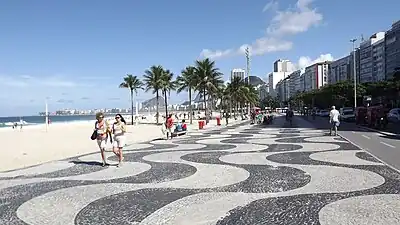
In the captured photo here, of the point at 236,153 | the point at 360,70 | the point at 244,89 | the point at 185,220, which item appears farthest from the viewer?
the point at 360,70

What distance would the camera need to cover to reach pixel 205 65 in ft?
197

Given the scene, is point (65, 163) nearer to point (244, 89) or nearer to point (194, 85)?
point (194, 85)

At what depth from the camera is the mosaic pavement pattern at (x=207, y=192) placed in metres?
6.36

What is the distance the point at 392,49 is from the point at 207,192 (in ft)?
328

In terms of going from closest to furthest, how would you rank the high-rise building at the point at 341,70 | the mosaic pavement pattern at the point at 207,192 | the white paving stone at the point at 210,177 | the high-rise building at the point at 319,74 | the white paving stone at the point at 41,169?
the mosaic pavement pattern at the point at 207,192
the white paving stone at the point at 210,177
the white paving stone at the point at 41,169
the high-rise building at the point at 341,70
the high-rise building at the point at 319,74

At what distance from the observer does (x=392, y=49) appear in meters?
96.8

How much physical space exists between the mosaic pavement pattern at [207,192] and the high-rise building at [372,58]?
101500 mm

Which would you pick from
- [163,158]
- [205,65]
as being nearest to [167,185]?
[163,158]

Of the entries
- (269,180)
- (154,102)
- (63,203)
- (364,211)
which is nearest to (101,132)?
(63,203)

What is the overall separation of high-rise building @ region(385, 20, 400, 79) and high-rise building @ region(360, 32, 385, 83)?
302 cm

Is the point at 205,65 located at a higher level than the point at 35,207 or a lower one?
higher

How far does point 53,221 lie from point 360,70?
12532cm

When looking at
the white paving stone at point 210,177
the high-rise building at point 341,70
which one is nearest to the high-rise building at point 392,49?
the high-rise building at point 341,70

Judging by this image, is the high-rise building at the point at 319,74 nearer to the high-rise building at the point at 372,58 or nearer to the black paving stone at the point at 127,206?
the high-rise building at the point at 372,58
